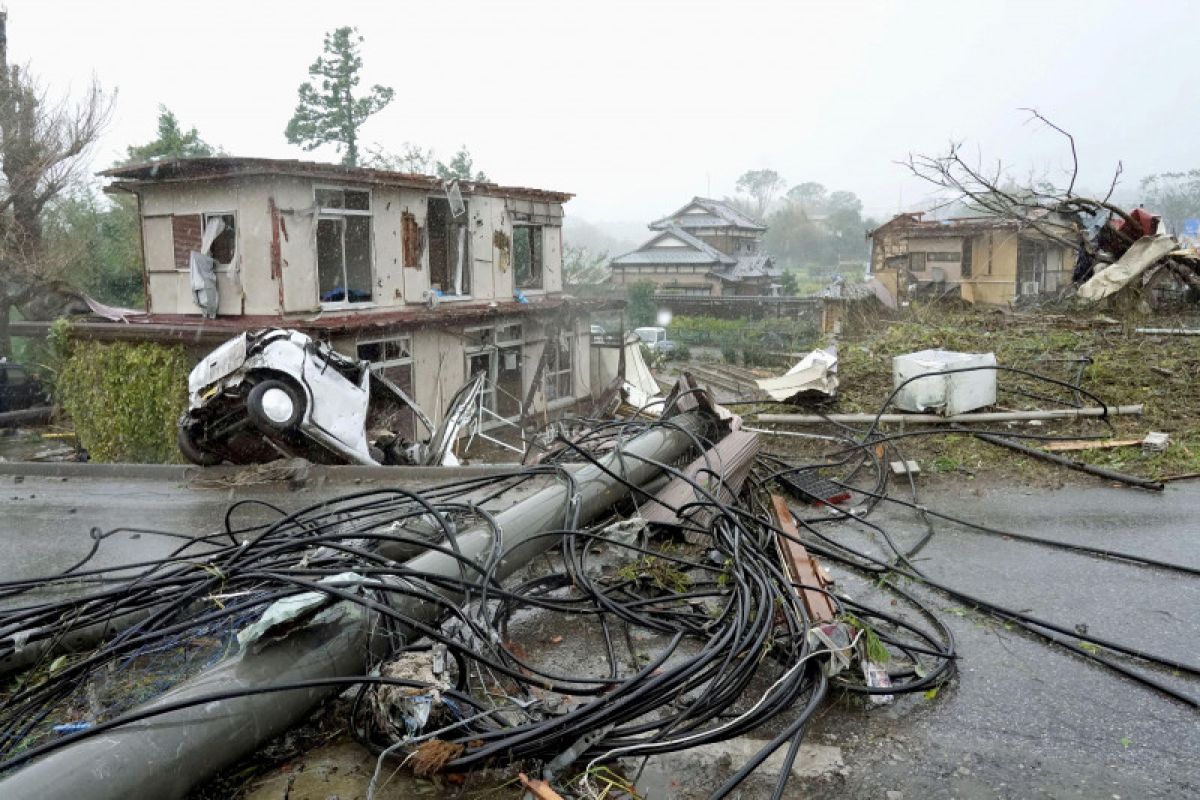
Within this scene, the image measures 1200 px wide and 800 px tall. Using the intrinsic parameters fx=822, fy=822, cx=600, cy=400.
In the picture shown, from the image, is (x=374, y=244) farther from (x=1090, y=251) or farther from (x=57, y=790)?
(x=57, y=790)

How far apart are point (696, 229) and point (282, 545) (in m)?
42.8

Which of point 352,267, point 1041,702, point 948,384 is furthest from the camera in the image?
point 352,267

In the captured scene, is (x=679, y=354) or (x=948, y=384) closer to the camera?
(x=948, y=384)

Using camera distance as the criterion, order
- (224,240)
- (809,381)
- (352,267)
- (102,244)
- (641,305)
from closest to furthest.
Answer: (809,381) < (224,240) < (352,267) < (102,244) < (641,305)

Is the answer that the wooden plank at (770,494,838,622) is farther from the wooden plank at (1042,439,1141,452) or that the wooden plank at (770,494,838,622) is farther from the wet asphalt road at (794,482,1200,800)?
the wooden plank at (1042,439,1141,452)

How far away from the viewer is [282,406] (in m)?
8.12

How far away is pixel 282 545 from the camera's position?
11.6 ft

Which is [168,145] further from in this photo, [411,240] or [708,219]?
[708,219]

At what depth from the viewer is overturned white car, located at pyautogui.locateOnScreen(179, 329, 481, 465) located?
8.12 metres

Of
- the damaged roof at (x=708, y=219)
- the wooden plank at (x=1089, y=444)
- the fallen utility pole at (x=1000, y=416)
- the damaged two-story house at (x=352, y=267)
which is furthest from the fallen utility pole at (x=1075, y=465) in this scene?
the damaged roof at (x=708, y=219)

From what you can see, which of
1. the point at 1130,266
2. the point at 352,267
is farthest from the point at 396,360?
the point at 1130,266

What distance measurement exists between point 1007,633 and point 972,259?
83.3 feet

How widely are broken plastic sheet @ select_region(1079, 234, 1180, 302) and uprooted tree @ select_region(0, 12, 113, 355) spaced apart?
21.9m

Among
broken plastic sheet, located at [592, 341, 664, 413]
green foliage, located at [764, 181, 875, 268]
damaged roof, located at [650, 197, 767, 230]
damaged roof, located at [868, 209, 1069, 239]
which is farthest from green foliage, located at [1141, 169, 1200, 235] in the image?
broken plastic sheet, located at [592, 341, 664, 413]
